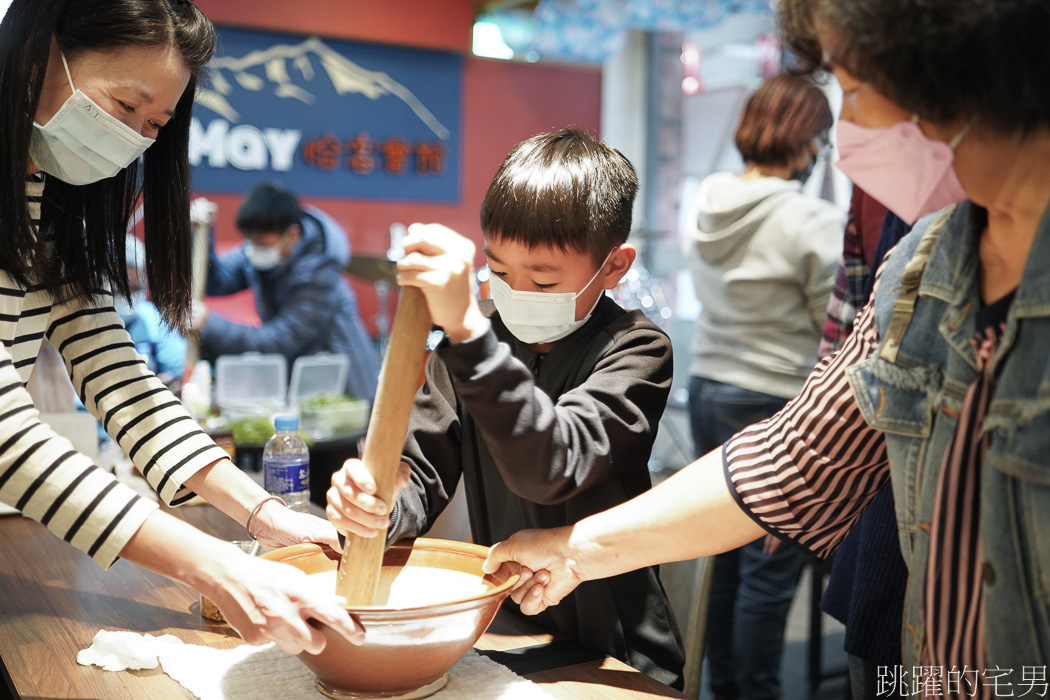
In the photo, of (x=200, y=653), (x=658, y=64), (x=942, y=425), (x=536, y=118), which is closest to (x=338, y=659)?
(x=200, y=653)

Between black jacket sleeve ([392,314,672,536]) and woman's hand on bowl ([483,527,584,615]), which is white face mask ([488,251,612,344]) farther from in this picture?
woman's hand on bowl ([483,527,584,615])

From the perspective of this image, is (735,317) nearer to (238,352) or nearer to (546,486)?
(546,486)

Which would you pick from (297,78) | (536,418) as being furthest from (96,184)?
(297,78)

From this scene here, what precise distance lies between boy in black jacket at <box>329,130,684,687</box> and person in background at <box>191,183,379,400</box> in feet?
10.1

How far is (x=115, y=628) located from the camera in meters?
1.32

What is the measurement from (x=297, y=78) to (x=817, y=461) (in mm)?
5448

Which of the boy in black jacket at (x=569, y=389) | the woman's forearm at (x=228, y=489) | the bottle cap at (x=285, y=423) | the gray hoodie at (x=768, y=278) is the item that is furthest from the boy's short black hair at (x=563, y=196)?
the gray hoodie at (x=768, y=278)

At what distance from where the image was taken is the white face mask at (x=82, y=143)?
1309mm

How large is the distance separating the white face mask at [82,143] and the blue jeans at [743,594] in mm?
1903

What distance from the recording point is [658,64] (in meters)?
7.06

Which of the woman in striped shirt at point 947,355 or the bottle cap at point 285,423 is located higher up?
the woman in striped shirt at point 947,355

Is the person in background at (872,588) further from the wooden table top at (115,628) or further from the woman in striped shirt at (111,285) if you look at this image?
the woman in striped shirt at (111,285)

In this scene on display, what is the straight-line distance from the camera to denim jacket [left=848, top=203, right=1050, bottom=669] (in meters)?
0.82

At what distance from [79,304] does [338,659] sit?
796 mm
